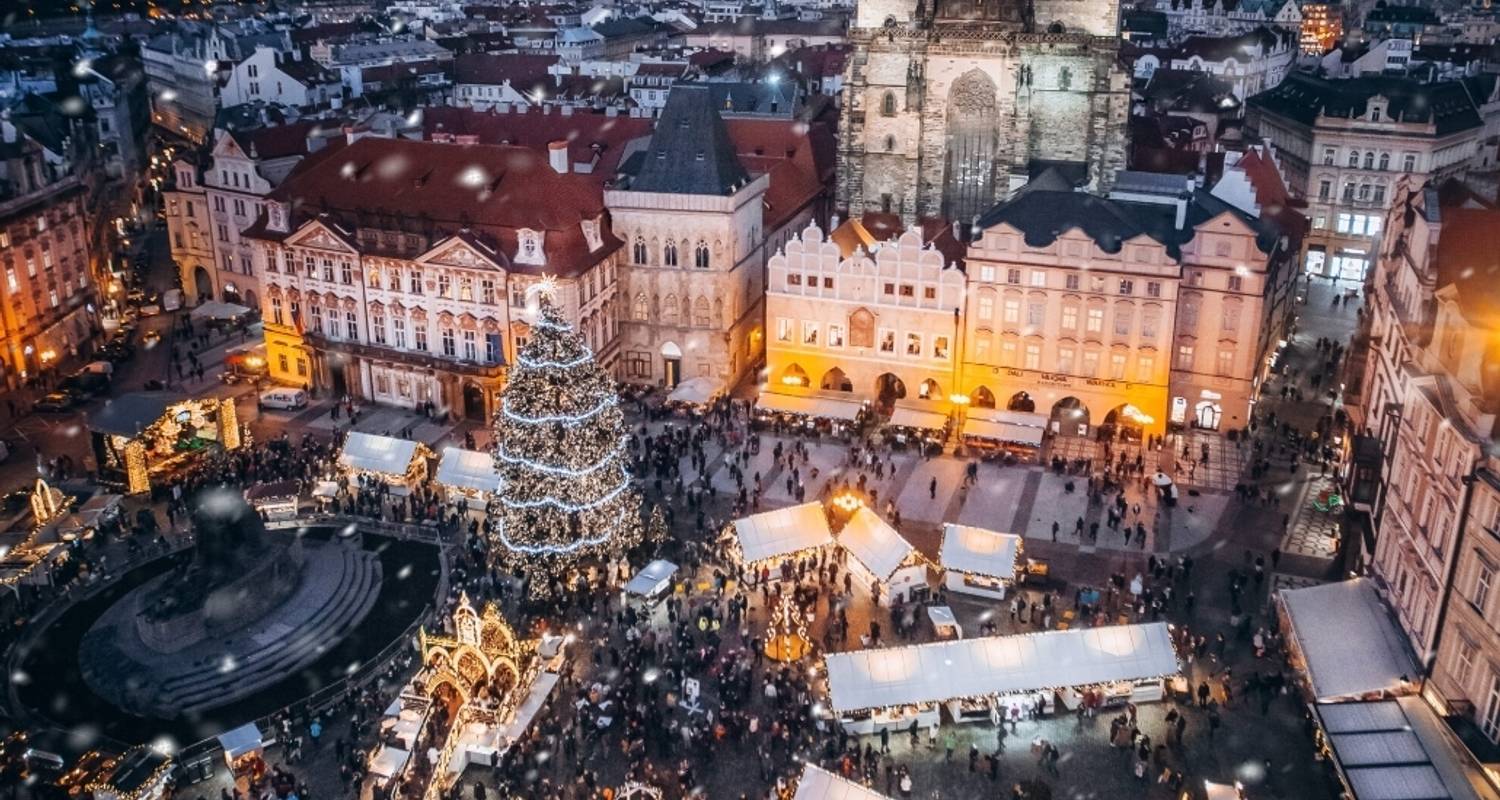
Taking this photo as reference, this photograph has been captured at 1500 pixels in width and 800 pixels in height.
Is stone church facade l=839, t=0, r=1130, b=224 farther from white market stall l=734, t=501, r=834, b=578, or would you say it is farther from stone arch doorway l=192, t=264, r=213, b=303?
stone arch doorway l=192, t=264, r=213, b=303

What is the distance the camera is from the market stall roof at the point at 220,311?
8131cm

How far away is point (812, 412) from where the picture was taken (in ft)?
217

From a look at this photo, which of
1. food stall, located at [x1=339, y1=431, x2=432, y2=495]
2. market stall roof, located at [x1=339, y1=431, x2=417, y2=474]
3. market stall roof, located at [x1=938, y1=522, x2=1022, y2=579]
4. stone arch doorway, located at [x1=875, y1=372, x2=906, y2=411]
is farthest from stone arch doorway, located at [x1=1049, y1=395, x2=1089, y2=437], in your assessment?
market stall roof, located at [x1=339, y1=431, x2=417, y2=474]

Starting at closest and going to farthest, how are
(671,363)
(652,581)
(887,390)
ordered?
(652,581) < (887,390) < (671,363)

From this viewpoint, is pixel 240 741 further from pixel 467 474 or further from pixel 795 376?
pixel 795 376

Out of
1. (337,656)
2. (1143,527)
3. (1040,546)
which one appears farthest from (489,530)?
(1143,527)

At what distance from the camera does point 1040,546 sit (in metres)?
54.6

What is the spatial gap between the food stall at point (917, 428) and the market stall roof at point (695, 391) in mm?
10123

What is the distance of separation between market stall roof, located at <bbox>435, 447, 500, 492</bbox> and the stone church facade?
37098 millimetres

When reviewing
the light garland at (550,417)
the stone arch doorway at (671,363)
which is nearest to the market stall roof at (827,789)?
the light garland at (550,417)

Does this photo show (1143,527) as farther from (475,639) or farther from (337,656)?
(337,656)

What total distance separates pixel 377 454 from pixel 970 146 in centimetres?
4421

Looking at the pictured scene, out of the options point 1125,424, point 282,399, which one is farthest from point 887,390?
point 282,399

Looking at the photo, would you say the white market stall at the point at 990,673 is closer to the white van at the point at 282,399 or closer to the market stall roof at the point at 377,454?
the market stall roof at the point at 377,454
